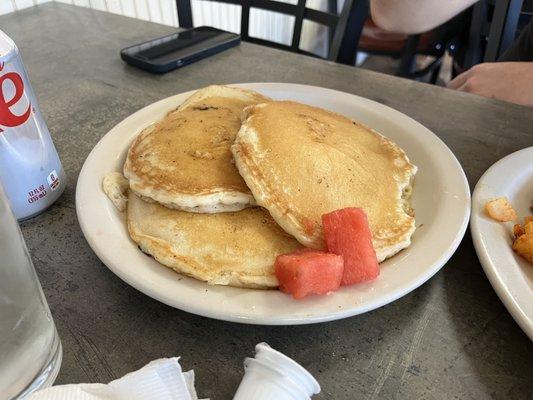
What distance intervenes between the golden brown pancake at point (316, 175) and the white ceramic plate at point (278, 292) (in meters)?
0.04

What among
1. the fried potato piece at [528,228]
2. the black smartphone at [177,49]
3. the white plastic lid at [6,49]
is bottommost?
the black smartphone at [177,49]

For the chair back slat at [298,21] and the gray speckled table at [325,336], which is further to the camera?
the chair back slat at [298,21]

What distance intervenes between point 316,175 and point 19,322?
1.40 feet

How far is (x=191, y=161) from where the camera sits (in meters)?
0.73

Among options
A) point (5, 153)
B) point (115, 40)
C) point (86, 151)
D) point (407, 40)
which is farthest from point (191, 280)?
point (407, 40)

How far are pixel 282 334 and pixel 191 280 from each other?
144 mm

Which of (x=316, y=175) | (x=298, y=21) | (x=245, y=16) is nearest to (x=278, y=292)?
(x=316, y=175)

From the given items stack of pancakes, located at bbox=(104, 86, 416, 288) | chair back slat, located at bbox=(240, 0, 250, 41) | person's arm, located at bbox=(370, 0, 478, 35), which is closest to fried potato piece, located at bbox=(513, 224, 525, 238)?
stack of pancakes, located at bbox=(104, 86, 416, 288)

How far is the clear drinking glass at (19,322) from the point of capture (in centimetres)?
47

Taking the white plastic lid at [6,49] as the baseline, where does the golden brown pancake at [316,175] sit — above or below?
below

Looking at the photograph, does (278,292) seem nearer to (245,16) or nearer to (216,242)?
(216,242)

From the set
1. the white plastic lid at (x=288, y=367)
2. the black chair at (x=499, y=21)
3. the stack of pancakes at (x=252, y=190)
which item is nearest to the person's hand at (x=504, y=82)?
the black chair at (x=499, y=21)

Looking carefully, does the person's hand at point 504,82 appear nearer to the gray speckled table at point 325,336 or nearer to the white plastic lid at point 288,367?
the gray speckled table at point 325,336

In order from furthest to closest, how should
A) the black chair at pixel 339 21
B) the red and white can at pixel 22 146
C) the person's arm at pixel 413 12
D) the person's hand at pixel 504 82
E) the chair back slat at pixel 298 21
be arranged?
the chair back slat at pixel 298 21 < the black chair at pixel 339 21 < the person's arm at pixel 413 12 < the person's hand at pixel 504 82 < the red and white can at pixel 22 146
